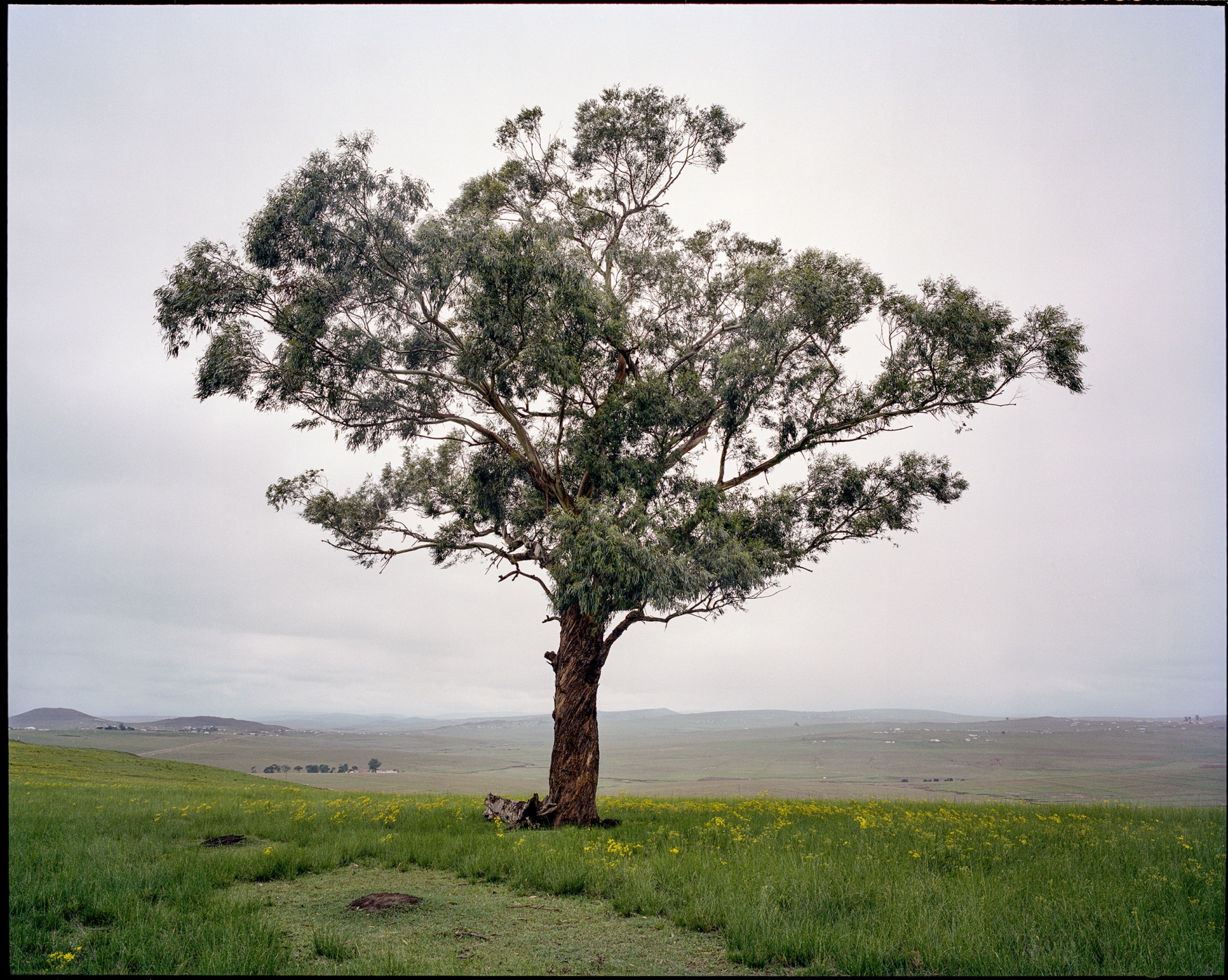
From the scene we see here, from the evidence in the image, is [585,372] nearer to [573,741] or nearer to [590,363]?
[590,363]

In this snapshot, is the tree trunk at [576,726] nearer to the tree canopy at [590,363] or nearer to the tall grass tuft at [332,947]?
the tree canopy at [590,363]

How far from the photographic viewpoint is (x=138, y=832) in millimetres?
13031

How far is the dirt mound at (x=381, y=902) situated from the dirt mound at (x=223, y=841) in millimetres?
5508

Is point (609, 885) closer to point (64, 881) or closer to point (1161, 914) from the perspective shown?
point (1161, 914)

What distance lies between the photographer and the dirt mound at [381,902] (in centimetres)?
789

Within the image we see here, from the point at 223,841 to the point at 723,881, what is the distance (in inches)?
378

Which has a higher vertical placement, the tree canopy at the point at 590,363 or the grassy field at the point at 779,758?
the tree canopy at the point at 590,363

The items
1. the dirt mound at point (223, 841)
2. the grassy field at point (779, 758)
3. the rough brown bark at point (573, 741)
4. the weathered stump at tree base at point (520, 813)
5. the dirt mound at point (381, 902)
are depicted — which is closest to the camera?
the dirt mound at point (381, 902)

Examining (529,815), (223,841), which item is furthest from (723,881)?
(223,841)

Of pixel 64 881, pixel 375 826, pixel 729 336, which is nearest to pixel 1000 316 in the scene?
pixel 729 336

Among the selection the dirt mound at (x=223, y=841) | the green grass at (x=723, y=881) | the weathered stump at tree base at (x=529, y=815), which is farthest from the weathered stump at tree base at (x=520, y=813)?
the dirt mound at (x=223, y=841)

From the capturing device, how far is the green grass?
6008 mm

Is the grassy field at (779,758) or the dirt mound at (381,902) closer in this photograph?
the dirt mound at (381,902)

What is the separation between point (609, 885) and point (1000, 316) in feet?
46.7
